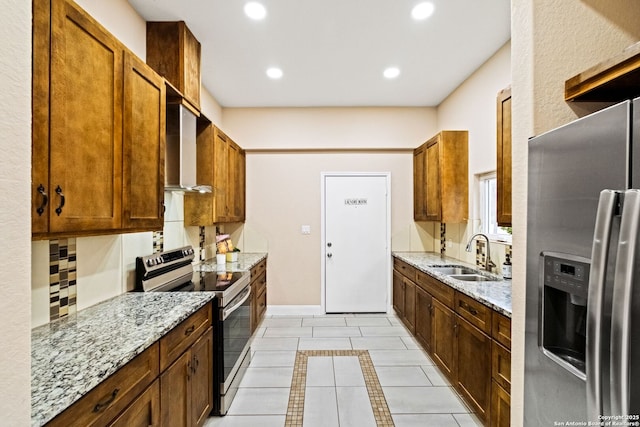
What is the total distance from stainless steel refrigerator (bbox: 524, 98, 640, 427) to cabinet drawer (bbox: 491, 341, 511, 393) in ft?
2.57

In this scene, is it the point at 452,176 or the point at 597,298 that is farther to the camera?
the point at 452,176

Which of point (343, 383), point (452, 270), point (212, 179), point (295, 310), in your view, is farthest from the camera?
point (295, 310)

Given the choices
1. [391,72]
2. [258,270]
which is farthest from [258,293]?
[391,72]

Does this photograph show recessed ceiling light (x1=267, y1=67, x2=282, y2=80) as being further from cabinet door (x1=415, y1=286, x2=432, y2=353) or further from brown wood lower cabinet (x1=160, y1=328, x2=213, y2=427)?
cabinet door (x1=415, y1=286, x2=432, y2=353)

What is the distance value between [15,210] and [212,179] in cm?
275

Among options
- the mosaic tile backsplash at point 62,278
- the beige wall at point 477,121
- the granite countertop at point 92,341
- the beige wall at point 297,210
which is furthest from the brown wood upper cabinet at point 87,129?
the beige wall at point 477,121

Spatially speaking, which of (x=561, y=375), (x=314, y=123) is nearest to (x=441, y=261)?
(x=314, y=123)

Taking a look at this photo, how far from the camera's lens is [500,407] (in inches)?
75.9

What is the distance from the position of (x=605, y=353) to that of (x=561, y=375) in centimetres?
26

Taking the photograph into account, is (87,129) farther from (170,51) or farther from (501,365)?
(501,365)

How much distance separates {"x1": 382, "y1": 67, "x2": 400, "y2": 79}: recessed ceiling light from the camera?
3.46 m

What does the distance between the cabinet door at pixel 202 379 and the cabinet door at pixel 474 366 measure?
6.01ft

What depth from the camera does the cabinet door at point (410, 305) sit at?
3701 mm

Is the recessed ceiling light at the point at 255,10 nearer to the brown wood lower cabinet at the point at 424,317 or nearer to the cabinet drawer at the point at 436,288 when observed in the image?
the cabinet drawer at the point at 436,288
